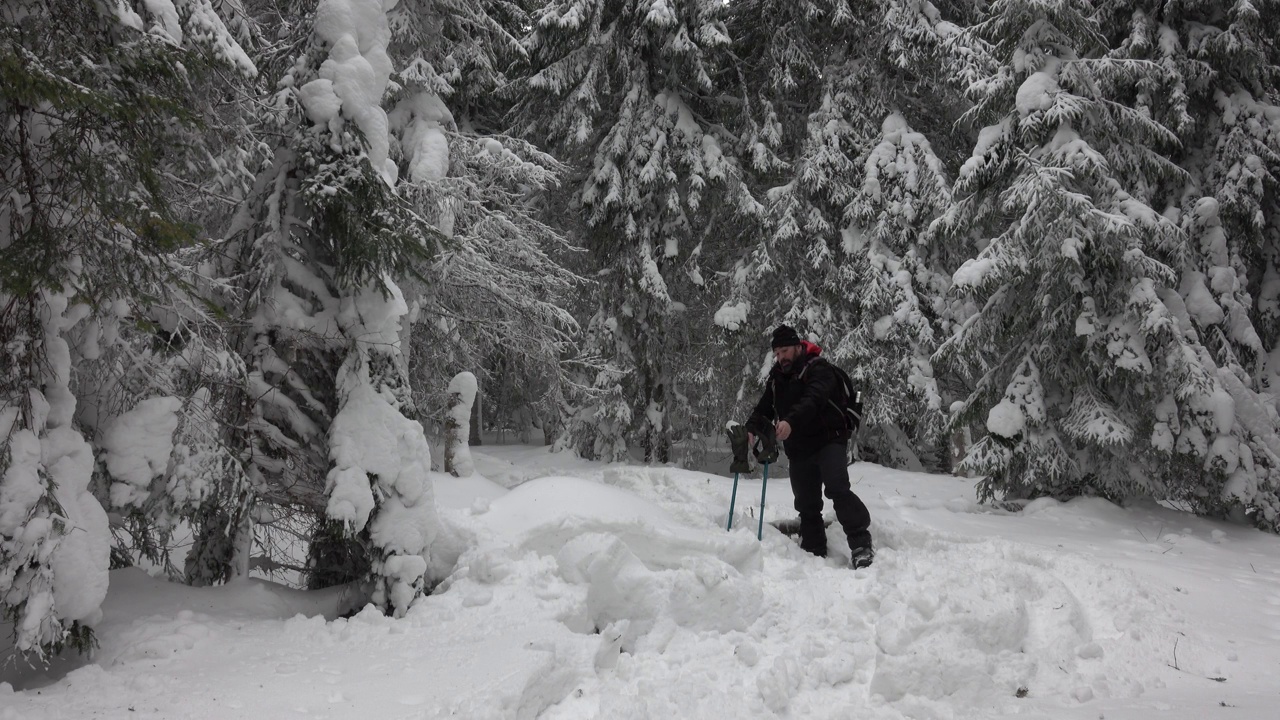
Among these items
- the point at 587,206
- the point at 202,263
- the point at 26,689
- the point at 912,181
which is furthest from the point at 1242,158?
the point at 26,689

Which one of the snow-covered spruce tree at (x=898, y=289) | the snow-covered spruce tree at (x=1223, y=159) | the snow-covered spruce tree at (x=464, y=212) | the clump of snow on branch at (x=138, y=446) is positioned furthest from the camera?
the snow-covered spruce tree at (x=898, y=289)

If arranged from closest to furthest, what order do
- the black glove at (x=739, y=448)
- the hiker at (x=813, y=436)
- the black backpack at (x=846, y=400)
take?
1. the hiker at (x=813, y=436)
2. the black backpack at (x=846, y=400)
3. the black glove at (x=739, y=448)

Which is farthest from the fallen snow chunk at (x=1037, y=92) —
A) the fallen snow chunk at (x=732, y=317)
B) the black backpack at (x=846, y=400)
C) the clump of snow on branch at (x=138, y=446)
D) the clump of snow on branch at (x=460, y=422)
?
the clump of snow on branch at (x=138, y=446)

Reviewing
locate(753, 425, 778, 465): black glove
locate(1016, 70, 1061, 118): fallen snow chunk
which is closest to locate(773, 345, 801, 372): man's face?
locate(753, 425, 778, 465): black glove

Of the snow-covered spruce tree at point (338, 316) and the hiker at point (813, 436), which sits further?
the hiker at point (813, 436)

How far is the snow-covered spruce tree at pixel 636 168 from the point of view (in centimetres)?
1341

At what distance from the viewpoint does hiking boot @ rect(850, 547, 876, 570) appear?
5.57m

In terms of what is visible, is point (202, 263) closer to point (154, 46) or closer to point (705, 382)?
point (154, 46)

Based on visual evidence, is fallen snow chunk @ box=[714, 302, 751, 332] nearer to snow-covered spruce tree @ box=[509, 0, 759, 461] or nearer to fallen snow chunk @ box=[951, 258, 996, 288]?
snow-covered spruce tree @ box=[509, 0, 759, 461]

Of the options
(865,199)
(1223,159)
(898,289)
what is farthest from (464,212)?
(1223,159)

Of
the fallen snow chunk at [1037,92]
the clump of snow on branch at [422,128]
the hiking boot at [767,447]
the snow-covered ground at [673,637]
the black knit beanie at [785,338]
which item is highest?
the fallen snow chunk at [1037,92]

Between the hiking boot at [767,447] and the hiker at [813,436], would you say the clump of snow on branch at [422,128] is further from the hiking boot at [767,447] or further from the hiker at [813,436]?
the hiking boot at [767,447]

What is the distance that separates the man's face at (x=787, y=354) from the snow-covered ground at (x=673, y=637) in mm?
1593

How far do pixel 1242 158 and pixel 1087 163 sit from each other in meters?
3.26
